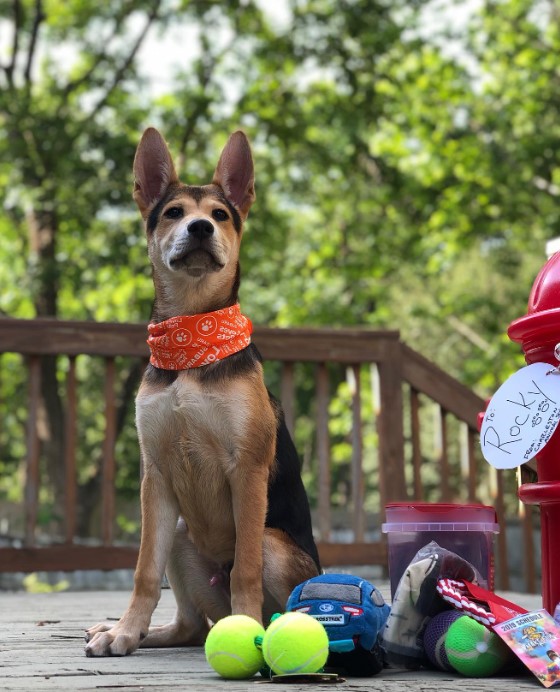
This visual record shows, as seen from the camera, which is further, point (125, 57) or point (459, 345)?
point (459, 345)

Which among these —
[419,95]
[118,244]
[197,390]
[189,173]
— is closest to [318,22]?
[419,95]

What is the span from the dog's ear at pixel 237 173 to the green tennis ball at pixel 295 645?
1.67 meters

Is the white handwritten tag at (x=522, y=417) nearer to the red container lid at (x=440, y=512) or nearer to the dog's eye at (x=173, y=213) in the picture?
the red container lid at (x=440, y=512)

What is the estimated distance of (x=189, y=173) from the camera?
46.7 feet

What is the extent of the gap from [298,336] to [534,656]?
134 inches

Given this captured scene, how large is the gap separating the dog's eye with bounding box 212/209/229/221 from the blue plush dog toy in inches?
52.2

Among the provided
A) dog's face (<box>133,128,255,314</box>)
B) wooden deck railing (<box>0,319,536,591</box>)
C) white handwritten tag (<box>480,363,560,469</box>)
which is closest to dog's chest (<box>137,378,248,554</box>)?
dog's face (<box>133,128,255,314</box>)

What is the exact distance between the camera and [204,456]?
9.27ft

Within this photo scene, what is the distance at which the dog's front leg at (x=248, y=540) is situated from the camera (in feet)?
9.04

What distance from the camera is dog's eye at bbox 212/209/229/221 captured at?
316 cm

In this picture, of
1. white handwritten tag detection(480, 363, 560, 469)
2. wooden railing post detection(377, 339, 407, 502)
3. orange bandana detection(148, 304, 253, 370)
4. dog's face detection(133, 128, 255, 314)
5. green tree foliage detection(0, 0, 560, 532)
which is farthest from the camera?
green tree foliage detection(0, 0, 560, 532)

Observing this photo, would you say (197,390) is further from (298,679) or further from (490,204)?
(490,204)

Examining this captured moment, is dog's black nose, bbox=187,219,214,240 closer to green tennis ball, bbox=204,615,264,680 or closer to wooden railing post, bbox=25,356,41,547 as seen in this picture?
green tennis ball, bbox=204,615,264,680

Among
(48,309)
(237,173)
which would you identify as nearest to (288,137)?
(48,309)
